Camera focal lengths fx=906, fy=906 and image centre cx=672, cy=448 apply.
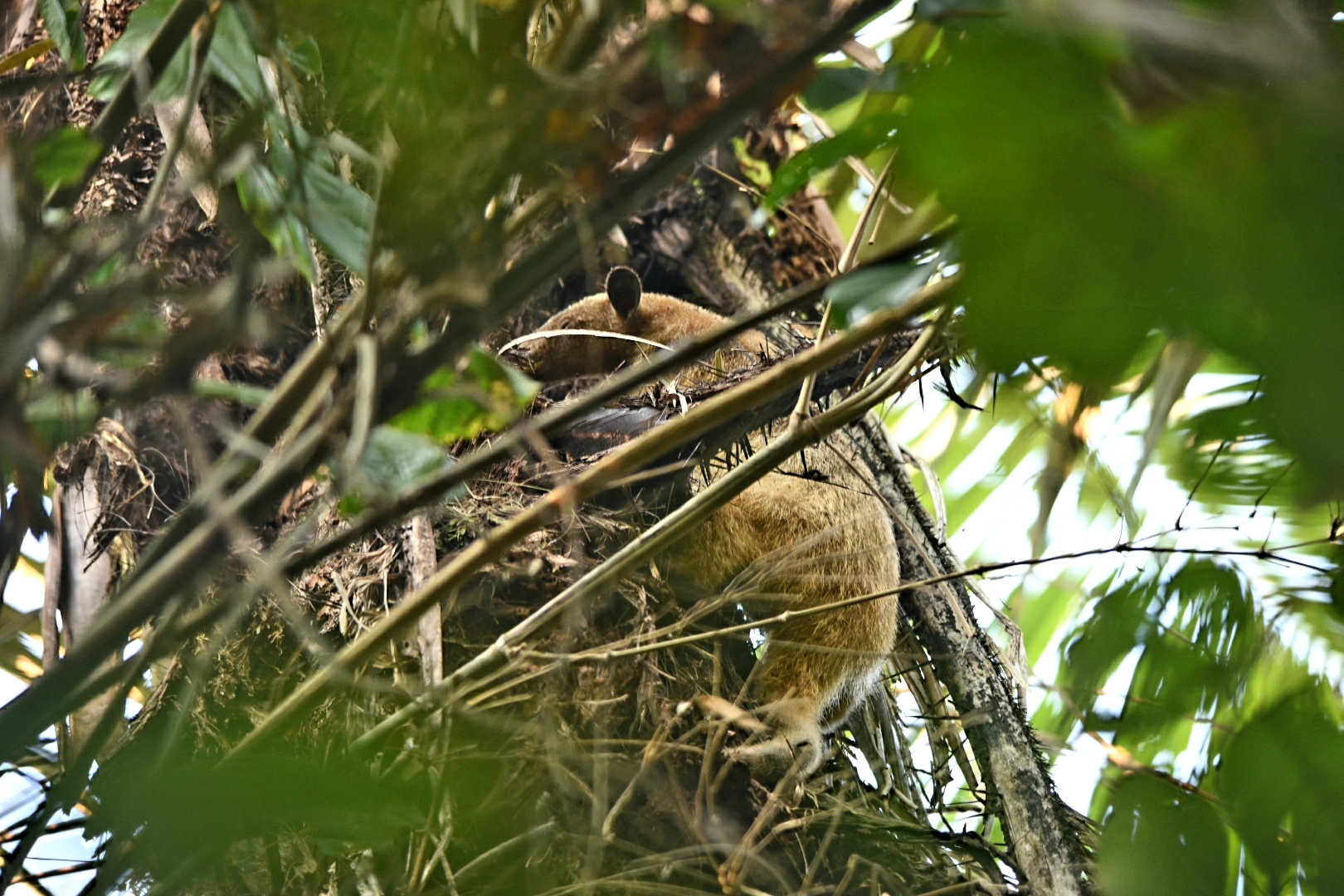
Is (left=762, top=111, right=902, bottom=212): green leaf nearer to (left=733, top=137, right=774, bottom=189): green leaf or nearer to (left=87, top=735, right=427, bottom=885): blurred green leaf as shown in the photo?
(left=87, top=735, right=427, bottom=885): blurred green leaf

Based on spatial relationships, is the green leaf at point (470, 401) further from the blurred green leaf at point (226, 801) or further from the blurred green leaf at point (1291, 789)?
the blurred green leaf at point (1291, 789)

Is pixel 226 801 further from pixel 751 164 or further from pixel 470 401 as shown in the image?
pixel 751 164

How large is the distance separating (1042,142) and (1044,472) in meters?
0.67

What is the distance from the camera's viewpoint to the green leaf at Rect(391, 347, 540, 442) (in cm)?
91

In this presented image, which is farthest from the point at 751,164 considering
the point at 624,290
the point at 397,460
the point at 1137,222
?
the point at 1137,222

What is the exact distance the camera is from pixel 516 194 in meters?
0.86

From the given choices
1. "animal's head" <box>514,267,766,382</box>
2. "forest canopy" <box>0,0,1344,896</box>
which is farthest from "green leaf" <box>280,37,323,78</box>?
"animal's head" <box>514,267,766,382</box>

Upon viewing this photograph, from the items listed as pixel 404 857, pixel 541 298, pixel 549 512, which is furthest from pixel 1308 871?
pixel 541 298

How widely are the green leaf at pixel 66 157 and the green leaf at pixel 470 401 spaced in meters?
0.46

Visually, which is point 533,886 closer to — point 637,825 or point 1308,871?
point 637,825

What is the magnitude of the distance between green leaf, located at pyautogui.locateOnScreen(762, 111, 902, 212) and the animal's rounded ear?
2.98m

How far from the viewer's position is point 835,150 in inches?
40.7

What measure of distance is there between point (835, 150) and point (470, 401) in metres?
0.51

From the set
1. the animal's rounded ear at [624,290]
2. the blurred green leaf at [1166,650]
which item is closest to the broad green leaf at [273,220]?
the blurred green leaf at [1166,650]
